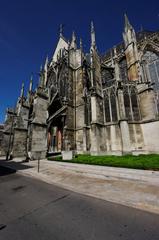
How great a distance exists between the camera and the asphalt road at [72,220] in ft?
7.48

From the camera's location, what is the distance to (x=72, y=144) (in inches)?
674

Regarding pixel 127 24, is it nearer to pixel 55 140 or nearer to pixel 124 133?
pixel 124 133

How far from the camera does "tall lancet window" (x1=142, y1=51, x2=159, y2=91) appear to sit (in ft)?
56.5

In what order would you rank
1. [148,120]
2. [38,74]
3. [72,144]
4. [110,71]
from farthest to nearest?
[38,74]
[110,71]
[72,144]
[148,120]

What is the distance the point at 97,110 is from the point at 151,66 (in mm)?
12582

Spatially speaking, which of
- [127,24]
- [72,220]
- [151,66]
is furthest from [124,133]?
[127,24]

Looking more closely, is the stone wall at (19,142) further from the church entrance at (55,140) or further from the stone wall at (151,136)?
the stone wall at (151,136)

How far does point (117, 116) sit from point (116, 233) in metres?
12.8

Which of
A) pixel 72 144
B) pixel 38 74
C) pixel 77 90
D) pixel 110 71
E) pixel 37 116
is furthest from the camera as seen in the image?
pixel 38 74

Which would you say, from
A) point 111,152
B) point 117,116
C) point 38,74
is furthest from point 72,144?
point 38,74

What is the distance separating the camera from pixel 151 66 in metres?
18.5

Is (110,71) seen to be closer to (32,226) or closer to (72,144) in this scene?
(72,144)

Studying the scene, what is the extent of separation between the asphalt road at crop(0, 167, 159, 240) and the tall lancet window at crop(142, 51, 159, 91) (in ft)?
59.3

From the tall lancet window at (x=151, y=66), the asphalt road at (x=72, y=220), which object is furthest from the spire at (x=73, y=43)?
the asphalt road at (x=72, y=220)
